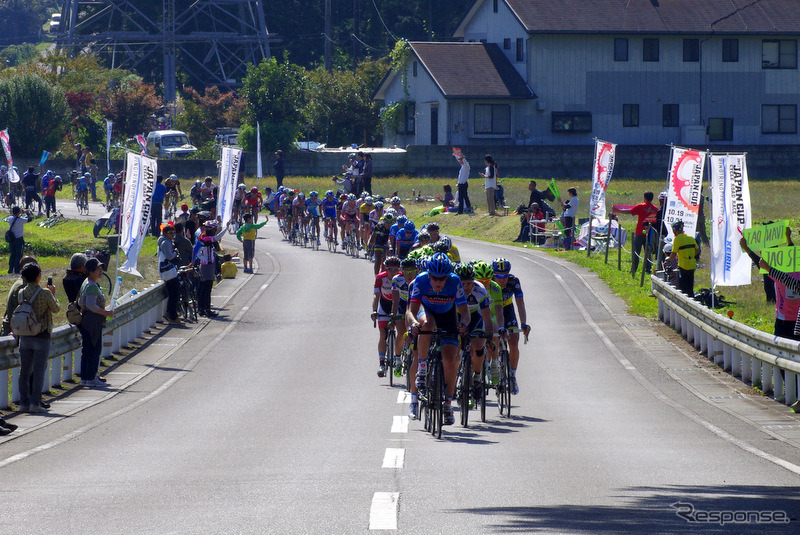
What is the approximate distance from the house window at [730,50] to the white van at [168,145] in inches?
1119

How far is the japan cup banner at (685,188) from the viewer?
21.9 m

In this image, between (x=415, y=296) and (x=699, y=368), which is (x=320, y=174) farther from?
(x=415, y=296)

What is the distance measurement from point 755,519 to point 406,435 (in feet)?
16.1

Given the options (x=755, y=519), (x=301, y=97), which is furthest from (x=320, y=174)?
(x=755, y=519)

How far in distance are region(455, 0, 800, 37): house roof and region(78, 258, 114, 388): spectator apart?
145 ft

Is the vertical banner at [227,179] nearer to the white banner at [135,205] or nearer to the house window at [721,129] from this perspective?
the white banner at [135,205]

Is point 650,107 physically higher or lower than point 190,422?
higher

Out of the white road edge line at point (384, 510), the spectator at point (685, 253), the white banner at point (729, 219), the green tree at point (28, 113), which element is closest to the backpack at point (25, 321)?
the white road edge line at point (384, 510)

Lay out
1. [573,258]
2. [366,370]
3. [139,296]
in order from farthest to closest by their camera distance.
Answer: [573,258] → [139,296] → [366,370]

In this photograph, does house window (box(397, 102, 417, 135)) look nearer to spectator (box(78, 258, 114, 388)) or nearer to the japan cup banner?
the japan cup banner

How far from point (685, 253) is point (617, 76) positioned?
39.0 meters

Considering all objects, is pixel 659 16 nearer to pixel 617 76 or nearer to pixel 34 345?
pixel 617 76

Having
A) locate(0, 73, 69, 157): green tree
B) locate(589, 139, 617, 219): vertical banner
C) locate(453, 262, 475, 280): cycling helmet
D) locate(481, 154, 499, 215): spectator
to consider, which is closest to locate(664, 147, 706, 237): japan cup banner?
locate(589, 139, 617, 219): vertical banner

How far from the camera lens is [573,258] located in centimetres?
3278
